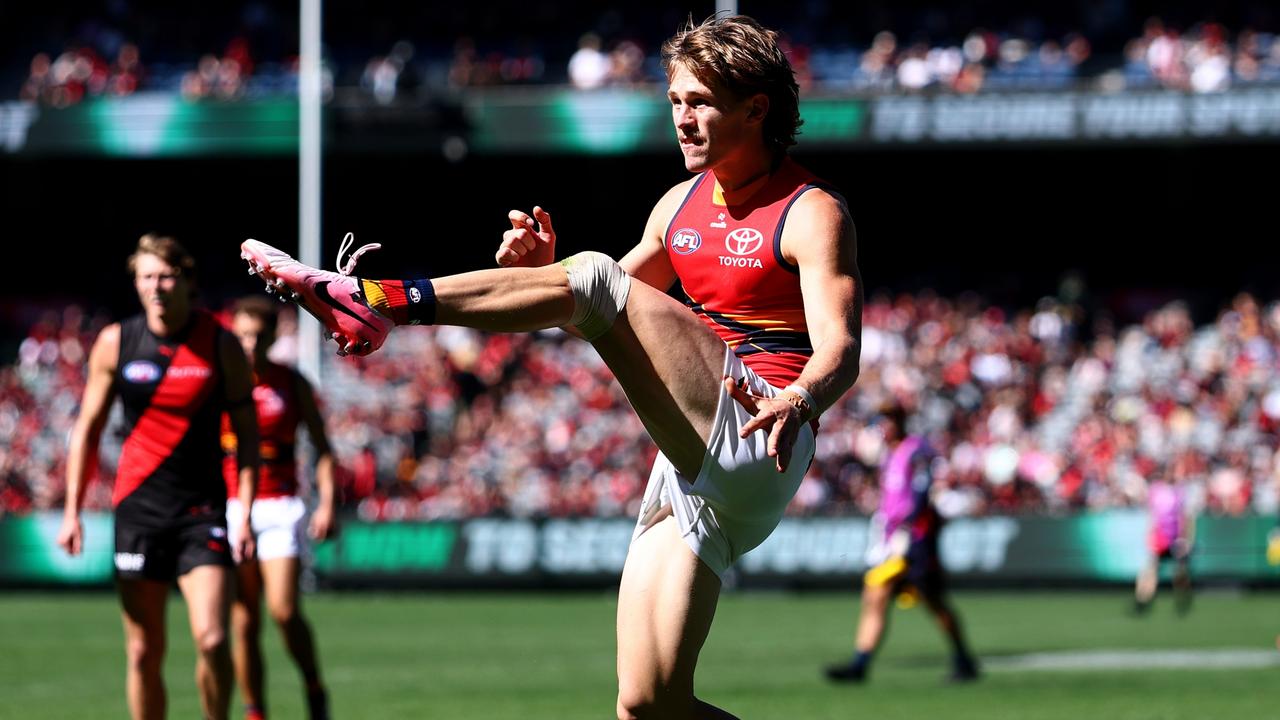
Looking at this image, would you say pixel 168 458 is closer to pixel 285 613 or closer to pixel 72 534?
pixel 72 534

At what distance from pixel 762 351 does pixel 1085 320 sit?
29.1 metres

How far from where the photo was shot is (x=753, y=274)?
585 centimetres

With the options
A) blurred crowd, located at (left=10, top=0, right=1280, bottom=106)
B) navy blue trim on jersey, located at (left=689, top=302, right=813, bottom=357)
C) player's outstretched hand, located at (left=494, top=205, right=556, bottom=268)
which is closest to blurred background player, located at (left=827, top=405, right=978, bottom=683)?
navy blue trim on jersey, located at (left=689, top=302, right=813, bottom=357)

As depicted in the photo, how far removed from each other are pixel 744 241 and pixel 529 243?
28.6 inches

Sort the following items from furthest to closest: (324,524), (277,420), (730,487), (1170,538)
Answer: (1170,538)
(277,420)
(324,524)
(730,487)

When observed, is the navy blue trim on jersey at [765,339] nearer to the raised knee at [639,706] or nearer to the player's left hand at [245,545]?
the raised knee at [639,706]

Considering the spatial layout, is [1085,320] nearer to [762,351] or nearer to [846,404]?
[846,404]

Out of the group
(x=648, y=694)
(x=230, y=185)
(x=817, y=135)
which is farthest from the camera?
(x=230, y=185)

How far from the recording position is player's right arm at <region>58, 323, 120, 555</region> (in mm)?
8680

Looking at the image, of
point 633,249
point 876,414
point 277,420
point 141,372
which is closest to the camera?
point 633,249

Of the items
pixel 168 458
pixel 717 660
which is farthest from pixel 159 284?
pixel 717 660

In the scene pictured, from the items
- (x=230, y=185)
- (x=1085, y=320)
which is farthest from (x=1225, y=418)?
(x=230, y=185)

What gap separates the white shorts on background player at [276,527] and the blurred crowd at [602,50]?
23230 mm

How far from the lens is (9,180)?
1596 inches
